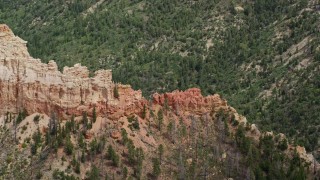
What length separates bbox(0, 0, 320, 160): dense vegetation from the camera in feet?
495

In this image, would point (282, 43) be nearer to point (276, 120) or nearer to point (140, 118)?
point (276, 120)

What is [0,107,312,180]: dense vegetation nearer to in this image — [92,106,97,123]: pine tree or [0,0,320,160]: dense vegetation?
[92,106,97,123]: pine tree

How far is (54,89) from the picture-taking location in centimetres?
9625

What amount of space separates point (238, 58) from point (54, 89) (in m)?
89.2

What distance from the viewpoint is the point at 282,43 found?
580 ft

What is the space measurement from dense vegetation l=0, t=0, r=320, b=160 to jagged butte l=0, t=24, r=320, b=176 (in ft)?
156

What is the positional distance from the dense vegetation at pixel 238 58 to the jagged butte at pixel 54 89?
47492mm

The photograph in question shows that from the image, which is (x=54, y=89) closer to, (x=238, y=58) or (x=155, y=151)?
(x=155, y=151)

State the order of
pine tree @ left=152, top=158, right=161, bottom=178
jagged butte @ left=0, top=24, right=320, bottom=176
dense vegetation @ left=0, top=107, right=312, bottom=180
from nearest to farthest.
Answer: dense vegetation @ left=0, top=107, right=312, bottom=180 < pine tree @ left=152, top=158, right=161, bottom=178 < jagged butte @ left=0, top=24, right=320, bottom=176

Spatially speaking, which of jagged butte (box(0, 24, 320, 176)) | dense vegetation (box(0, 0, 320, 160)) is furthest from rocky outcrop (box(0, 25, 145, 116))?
dense vegetation (box(0, 0, 320, 160))

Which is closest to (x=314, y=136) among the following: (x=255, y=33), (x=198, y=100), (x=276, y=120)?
(x=276, y=120)

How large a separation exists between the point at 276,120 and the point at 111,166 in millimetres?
56060

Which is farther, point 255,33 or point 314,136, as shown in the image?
point 255,33

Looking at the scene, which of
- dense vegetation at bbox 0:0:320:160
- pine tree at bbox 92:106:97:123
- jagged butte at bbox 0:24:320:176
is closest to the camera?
pine tree at bbox 92:106:97:123
